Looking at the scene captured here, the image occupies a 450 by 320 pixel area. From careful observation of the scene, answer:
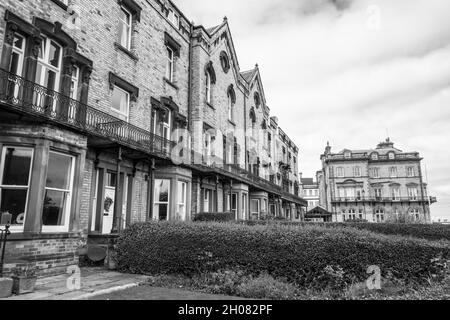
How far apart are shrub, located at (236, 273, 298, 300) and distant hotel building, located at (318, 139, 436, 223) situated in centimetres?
6052

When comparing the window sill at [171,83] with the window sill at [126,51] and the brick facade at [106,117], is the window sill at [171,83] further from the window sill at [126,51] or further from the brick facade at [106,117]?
the window sill at [126,51]

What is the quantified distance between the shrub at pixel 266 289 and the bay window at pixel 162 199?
9.17m

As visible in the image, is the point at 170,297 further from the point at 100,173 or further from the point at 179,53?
the point at 179,53

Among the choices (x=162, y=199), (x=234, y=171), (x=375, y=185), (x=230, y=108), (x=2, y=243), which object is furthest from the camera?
(x=375, y=185)

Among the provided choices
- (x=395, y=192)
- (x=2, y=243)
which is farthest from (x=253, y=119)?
(x=395, y=192)

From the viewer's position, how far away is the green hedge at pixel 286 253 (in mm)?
7898

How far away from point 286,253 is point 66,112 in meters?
8.15

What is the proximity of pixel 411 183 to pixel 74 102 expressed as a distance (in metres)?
69.0

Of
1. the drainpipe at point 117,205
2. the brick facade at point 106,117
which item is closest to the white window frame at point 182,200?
the brick facade at point 106,117

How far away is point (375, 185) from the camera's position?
6675cm

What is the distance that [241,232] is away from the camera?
8.65 meters

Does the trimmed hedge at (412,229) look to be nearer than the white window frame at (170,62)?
Yes

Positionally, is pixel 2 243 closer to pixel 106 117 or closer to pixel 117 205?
pixel 117 205

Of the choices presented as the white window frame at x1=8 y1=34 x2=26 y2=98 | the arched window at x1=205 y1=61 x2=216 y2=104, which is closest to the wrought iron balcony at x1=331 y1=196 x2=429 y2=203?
the arched window at x1=205 y1=61 x2=216 y2=104
